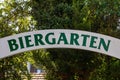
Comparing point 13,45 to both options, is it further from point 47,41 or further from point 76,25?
point 76,25

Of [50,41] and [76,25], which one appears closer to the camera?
[50,41]

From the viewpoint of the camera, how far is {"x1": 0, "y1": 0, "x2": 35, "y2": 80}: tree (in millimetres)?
11242

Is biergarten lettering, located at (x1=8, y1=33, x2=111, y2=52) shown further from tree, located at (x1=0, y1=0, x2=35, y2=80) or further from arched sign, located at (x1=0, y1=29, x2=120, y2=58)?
tree, located at (x1=0, y1=0, x2=35, y2=80)

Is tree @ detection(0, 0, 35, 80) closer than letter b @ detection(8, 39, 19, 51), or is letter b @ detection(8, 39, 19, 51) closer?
letter b @ detection(8, 39, 19, 51)

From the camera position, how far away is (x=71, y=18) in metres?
11.8

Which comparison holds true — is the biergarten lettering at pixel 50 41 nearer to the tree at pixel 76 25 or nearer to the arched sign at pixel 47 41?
the arched sign at pixel 47 41

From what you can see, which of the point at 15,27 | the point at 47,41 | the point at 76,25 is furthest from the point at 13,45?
the point at 15,27

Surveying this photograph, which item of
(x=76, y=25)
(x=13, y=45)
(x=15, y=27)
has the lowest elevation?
(x=15, y=27)

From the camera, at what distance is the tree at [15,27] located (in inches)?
443

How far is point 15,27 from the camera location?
39.2 ft

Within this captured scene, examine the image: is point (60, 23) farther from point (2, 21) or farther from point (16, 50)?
point (16, 50)

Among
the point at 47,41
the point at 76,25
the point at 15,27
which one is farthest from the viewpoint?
the point at 15,27

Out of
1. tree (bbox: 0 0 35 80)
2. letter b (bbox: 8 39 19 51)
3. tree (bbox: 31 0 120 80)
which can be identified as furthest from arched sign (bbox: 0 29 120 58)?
tree (bbox: 0 0 35 80)

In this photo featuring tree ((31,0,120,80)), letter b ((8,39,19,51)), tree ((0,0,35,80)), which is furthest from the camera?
tree ((0,0,35,80))
